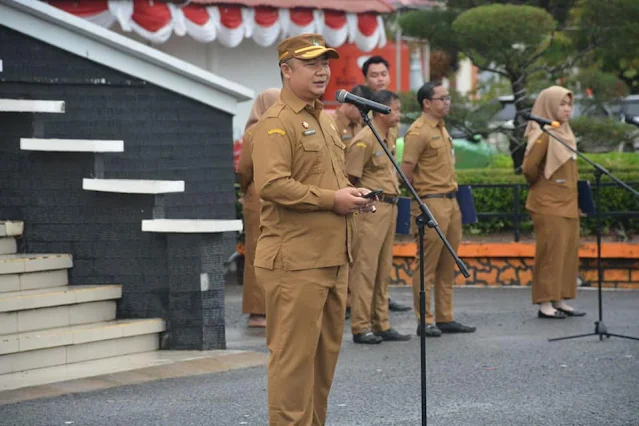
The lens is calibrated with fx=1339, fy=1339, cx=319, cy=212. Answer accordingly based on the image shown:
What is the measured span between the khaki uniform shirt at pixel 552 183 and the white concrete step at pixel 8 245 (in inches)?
184

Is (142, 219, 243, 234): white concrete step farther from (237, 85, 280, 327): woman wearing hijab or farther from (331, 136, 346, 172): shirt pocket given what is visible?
(331, 136, 346, 172): shirt pocket

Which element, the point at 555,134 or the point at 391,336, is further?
the point at 555,134

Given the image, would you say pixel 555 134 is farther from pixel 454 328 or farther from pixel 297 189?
pixel 297 189

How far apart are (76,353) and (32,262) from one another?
89 centimetres

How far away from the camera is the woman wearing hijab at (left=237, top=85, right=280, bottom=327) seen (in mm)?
11500

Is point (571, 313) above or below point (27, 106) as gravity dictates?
below

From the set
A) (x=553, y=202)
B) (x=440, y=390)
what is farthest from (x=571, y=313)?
(x=440, y=390)

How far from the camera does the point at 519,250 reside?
14469mm

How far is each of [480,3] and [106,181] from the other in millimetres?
8191

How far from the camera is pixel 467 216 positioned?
1200cm

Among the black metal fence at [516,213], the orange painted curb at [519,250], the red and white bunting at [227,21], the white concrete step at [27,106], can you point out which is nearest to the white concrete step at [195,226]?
the white concrete step at [27,106]

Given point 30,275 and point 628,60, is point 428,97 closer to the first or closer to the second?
point 30,275

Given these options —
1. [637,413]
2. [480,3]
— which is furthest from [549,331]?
[480,3]

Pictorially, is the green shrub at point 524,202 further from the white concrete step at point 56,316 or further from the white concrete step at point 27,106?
the white concrete step at point 56,316
